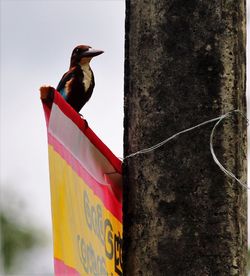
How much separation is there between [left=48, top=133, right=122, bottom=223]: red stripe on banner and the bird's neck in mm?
747

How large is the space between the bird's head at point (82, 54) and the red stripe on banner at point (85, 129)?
80cm

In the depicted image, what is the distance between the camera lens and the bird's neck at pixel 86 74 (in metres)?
4.86

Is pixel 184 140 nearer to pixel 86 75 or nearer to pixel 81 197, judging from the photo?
pixel 81 197

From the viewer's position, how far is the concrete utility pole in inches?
157

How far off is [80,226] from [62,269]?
0.78 feet

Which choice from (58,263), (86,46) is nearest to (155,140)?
(58,263)

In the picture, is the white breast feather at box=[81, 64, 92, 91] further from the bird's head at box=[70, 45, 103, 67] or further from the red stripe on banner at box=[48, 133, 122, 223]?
the red stripe on banner at box=[48, 133, 122, 223]

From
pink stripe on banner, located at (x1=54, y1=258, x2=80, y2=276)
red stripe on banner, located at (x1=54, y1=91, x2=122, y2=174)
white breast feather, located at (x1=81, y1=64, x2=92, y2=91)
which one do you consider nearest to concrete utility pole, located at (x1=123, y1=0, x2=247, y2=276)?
red stripe on banner, located at (x1=54, y1=91, x2=122, y2=174)

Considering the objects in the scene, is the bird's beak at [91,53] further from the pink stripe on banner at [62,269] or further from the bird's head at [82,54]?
the pink stripe on banner at [62,269]

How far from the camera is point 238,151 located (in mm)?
4121

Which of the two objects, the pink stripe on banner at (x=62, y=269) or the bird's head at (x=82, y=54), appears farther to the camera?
the bird's head at (x=82, y=54)

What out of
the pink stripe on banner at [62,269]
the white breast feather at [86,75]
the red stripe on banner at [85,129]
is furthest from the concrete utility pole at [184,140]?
the white breast feather at [86,75]

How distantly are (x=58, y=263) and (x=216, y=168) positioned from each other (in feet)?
2.40

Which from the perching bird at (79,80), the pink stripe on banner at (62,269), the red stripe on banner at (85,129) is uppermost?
the perching bird at (79,80)
